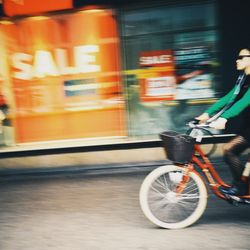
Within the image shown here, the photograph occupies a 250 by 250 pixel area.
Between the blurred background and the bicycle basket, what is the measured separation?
377cm

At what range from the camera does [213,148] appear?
7051 millimetres

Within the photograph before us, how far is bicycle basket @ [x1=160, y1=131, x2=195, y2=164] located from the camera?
3996 mm

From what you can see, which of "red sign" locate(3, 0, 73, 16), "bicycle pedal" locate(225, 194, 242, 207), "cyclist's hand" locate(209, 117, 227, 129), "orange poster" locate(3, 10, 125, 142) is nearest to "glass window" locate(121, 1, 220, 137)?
"orange poster" locate(3, 10, 125, 142)

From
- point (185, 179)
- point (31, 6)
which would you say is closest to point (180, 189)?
point (185, 179)

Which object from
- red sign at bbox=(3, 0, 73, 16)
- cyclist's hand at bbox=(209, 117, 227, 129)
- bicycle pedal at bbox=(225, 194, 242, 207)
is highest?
red sign at bbox=(3, 0, 73, 16)

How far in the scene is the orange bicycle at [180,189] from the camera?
13.7 feet

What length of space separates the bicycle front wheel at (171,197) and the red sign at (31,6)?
4.70 metres

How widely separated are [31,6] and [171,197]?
17.2 ft

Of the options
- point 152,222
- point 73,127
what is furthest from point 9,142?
point 152,222

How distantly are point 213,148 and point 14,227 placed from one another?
3.82 meters

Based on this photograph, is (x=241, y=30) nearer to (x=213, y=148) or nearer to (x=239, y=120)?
(x=239, y=120)

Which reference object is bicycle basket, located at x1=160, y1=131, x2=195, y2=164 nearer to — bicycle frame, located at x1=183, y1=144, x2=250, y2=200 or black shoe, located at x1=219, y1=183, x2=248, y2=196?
bicycle frame, located at x1=183, y1=144, x2=250, y2=200

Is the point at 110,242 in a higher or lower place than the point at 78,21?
lower

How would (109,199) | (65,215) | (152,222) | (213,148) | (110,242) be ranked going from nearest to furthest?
(110,242) < (152,222) < (65,215) < (109,199) < (213,148)
